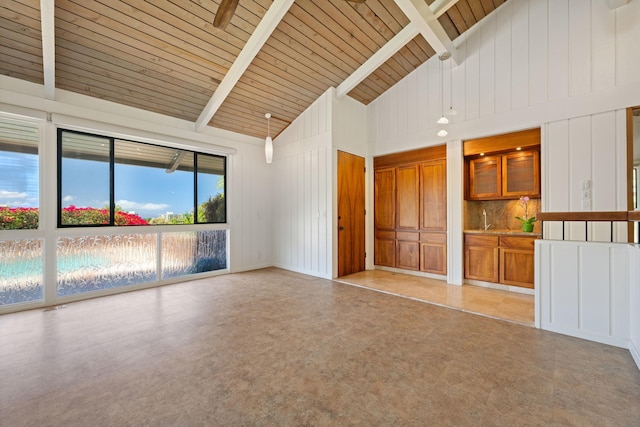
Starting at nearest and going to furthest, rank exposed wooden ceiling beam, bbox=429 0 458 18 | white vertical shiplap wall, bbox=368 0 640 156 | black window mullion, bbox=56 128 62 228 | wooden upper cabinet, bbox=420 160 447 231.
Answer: white vertical shiplap wall, bbox=368 0 640 156
exposed wooden ceiling beam, bbox=429 0 458 18
black window mullion, bbox=56 128 62 228
wooden upper cabinet, bbox=420 160 447 231

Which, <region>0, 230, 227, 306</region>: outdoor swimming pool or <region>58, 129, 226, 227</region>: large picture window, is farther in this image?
<region>58, 129, 226, 227</region>: large picture window

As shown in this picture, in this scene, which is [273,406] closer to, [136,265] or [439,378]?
[439,378]

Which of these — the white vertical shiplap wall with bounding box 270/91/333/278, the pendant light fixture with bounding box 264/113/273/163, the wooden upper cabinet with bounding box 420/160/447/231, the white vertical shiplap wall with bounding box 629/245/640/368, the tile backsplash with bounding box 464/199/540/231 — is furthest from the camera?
the white vertical shiplap wall with bounding box 270/91/333/278

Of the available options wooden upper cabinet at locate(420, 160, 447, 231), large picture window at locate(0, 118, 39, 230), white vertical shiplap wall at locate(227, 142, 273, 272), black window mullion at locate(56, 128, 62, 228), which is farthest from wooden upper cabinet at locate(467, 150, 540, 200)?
large picture window at locate(0, 118, 39, 230)

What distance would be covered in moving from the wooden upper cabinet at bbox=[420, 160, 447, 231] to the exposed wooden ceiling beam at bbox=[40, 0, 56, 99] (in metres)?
5.27

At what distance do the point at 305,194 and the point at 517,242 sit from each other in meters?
3.64

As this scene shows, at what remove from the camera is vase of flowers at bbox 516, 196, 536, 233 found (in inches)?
162

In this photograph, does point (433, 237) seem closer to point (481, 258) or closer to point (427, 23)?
point (481, 258)

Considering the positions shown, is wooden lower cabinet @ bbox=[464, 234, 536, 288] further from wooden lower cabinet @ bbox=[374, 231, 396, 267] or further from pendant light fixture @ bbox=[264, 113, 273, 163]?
pendant light fixture @ bbox=[264, 113, 273, 163]

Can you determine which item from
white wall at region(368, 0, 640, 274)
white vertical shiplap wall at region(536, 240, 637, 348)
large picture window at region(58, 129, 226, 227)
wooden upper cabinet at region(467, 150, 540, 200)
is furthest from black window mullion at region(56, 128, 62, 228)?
wooden upper cabinet at region(467, 150, 540, 200)

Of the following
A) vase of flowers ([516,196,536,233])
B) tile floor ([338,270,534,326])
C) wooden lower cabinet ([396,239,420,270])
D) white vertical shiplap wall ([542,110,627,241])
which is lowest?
tile floor ([338,270,534,326])

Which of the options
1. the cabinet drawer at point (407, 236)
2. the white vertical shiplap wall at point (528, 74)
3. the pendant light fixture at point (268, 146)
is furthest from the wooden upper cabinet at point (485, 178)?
the pendant light fixture at point (268, 146)

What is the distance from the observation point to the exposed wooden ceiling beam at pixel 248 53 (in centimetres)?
326

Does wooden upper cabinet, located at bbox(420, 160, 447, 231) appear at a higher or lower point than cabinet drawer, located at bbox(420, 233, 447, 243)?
higher
